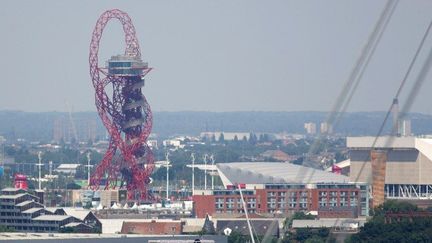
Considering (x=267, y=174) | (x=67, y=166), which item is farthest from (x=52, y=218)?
(x=67, y=166)

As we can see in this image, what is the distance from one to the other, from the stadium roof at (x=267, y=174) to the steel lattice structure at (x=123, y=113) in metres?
Result: 4.24

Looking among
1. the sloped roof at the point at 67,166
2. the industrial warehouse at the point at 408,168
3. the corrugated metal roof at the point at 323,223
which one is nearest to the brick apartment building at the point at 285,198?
the industrial warehouse at the point at 408,168

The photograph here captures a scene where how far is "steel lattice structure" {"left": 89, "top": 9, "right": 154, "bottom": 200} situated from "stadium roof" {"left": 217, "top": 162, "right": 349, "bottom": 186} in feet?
13.9

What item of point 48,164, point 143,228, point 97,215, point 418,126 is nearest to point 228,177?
point 97,215

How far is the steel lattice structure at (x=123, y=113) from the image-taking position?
88.2 meters

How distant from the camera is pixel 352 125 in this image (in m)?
161

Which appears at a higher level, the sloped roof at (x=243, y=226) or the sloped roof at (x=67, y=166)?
the sloped roof at (x=243, y=226)

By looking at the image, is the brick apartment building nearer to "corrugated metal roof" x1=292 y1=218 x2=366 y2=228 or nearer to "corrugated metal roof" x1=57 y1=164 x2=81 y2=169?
"corrugated metal roof" x1=292 y1=218 x2=366 y2=228

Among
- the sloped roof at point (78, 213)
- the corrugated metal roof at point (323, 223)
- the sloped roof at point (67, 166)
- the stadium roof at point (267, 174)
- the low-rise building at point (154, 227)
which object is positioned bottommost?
the sloped roof at point (67, 166)

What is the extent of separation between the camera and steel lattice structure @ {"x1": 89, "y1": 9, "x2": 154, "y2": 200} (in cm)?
8825

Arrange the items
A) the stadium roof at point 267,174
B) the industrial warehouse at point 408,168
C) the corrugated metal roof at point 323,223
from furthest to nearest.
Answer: the stadium roof at point 267,174
the industrial warehouse at point 408,168
the corrugated metal roof at point 323,223

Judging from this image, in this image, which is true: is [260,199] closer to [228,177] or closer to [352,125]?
[228,177]

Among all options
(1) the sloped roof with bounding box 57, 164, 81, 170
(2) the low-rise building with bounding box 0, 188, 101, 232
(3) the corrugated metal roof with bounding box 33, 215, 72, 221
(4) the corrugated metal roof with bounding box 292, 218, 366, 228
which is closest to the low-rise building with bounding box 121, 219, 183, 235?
(2) the low-rise building with bounding box 0, 188, 101, 232

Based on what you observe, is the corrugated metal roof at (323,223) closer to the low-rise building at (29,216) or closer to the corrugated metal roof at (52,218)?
the low-rise building at (29,216)
